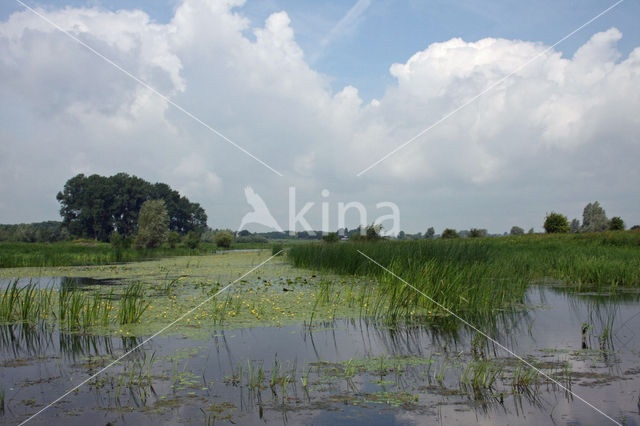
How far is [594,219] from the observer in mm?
40438

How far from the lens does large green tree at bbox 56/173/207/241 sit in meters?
54.9

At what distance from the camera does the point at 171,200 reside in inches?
2539

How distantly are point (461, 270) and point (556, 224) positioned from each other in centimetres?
2360

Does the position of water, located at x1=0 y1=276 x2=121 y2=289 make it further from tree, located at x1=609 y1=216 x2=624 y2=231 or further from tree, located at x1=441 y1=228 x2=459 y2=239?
tree, located at x1=609 y1=216 x2=624 y2=231

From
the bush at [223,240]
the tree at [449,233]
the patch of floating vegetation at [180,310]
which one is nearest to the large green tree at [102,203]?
the bush at [223,240]

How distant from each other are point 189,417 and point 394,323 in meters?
4.46

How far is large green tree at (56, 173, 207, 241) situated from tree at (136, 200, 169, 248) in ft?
52.8

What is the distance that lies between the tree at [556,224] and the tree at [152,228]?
2937cm

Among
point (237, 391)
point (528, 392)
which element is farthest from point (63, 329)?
point (528, 392)

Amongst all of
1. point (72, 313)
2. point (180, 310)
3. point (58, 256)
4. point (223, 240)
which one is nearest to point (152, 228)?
point (223, 240)

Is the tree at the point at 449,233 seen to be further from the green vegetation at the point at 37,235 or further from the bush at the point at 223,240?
the green vegetation at the point at 37,235

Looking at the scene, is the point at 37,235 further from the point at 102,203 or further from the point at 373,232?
the point at 373,232

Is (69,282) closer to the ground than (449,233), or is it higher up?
closer to the ground

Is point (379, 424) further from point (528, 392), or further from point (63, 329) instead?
point (63, 329)
